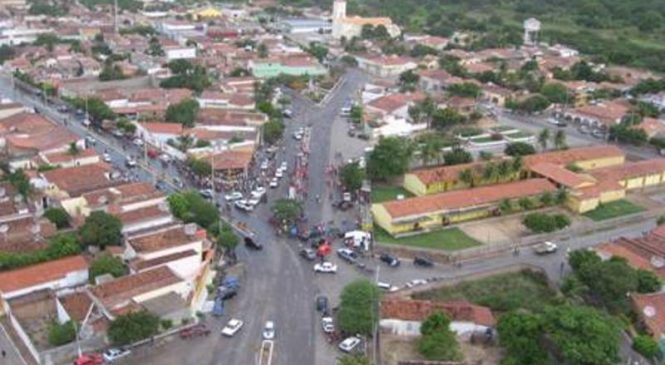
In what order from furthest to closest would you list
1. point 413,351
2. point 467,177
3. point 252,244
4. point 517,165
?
point 517,165 → point 467,177 → point 252,244 → point 413,351

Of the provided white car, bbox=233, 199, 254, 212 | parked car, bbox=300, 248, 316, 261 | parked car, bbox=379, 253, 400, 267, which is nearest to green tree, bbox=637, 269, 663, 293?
parked car, bbox=379, 253, 400, 267

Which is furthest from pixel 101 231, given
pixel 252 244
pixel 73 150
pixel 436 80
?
pixel 436 80

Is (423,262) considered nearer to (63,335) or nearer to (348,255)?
(348,255)

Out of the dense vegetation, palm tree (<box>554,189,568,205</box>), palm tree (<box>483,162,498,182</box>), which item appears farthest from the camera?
the dense vegetation

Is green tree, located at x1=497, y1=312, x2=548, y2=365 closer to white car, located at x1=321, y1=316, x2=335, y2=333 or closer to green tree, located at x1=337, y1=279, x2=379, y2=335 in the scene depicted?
green tree, located at x1=337, y1=279, x2=379, y2=335

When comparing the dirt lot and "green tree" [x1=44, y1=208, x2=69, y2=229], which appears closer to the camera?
the dirt lot

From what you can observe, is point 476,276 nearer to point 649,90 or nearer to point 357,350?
point 357,350
